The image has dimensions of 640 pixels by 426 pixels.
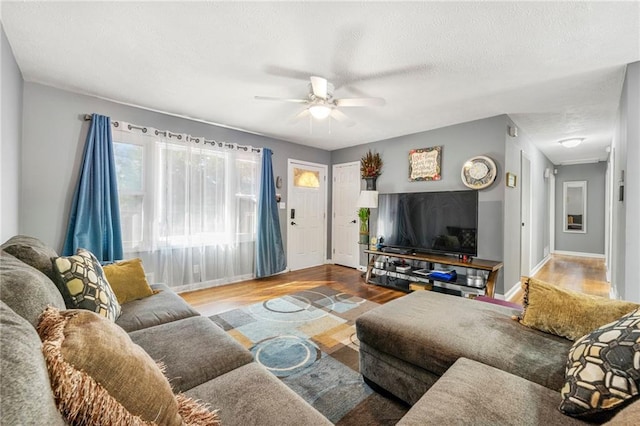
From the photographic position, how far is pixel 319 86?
2375 mm

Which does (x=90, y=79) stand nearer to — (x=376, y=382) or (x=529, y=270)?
(x=376, y=382)

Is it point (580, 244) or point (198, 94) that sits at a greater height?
point (198, 94)

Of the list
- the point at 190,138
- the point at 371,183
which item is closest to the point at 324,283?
the point at 371,183

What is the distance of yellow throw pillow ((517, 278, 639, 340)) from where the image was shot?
4.41 ft

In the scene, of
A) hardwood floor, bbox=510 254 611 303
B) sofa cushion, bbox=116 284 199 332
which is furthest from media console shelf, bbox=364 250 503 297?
sofa cushion, bbox=116 284 199 332

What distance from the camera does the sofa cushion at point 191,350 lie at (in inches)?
47.3

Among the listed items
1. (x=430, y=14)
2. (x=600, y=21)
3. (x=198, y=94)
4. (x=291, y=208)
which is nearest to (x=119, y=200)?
(x=198, y=94)

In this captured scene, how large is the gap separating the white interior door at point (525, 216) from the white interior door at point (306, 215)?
3.33 m

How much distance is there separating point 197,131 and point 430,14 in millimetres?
3264

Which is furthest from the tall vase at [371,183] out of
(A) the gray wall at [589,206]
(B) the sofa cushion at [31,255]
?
(A) the gray wall at [589,206]

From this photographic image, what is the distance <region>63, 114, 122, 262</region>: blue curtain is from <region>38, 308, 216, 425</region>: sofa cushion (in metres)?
2.74

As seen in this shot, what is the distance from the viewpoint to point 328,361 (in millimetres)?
2109

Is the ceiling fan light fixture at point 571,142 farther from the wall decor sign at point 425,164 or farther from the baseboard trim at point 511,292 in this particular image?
the baseboard trim at point 511,292

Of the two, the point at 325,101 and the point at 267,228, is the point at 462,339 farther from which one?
the point at 267,228
